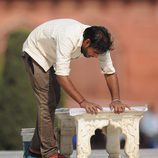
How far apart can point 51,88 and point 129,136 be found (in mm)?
674

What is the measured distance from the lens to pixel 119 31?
15.0 metres

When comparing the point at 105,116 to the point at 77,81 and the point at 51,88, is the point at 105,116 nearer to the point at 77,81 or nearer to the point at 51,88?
the point at 51,88

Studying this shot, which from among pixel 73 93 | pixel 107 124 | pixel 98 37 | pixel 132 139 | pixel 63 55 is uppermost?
pixel 98 37

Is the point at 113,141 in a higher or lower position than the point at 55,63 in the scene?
lower

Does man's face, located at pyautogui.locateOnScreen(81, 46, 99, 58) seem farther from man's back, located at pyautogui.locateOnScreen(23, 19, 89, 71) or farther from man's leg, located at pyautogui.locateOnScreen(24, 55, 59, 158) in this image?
man's leg, located at pyautogui.locateOnScreen(24, 55, 59, 158)

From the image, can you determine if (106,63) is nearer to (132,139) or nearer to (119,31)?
(132,139)

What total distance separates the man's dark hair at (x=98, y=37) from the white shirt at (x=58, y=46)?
0.06 meters

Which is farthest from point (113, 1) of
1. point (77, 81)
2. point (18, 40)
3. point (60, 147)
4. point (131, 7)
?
point (60, 147)

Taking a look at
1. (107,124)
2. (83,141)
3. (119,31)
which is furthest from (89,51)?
(119,31)

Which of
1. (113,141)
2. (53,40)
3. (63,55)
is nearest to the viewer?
(63,55)

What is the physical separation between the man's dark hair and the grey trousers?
508mm

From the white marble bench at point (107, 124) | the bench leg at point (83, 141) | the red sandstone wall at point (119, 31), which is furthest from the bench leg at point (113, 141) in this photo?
the red sandstone wall at point (119, 31)

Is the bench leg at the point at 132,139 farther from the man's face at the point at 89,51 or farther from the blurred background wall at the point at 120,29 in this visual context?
the blurred background wall at the point at 120,29

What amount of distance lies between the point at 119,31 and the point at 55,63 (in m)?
9.18
